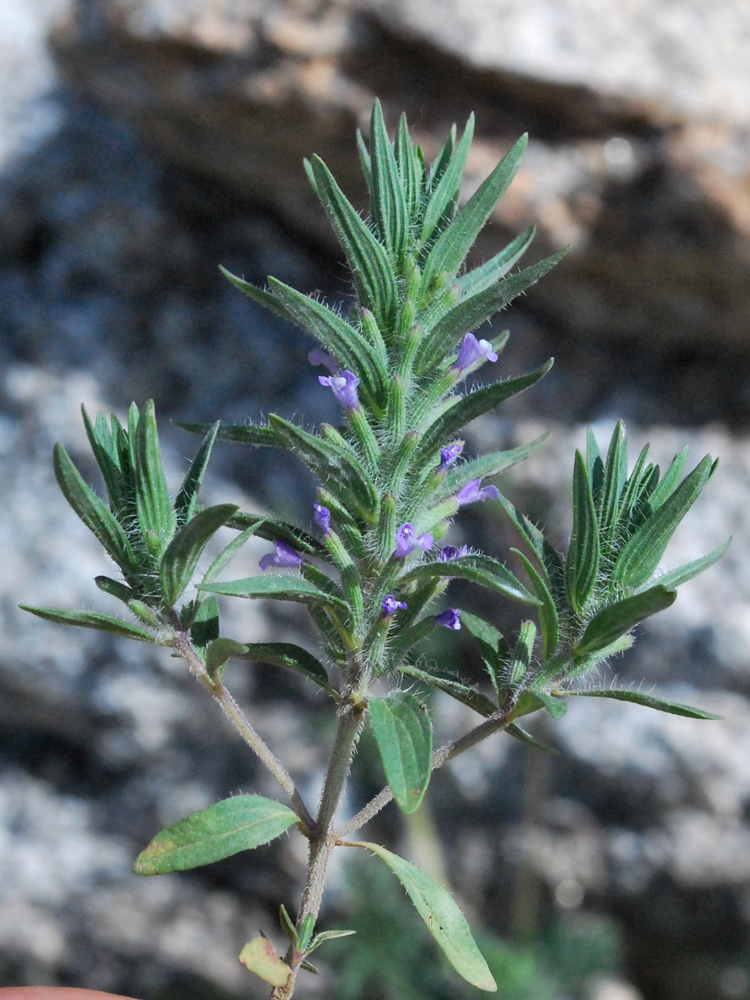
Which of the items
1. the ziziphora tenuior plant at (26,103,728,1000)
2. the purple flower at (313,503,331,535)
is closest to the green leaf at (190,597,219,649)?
the ziziphora tenuior plant at (26,103,728,1000)

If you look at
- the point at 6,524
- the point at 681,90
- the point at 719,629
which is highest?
the point at 681,90

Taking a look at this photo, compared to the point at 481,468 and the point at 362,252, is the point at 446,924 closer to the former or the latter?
the point at 481,468

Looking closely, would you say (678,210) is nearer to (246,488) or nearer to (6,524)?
(246,488)

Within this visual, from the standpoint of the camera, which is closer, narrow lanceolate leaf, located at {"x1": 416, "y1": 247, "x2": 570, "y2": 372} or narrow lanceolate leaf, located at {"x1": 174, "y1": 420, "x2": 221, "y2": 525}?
narrow lanceolate leaf, located at {"x1": 416, "y1": 247, "x2": 570, "y2": 372}

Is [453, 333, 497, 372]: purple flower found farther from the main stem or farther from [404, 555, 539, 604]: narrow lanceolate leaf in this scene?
the main stem

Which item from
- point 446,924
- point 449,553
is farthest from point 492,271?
point 446,924

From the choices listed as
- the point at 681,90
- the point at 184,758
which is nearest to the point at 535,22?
the point at 681,90
